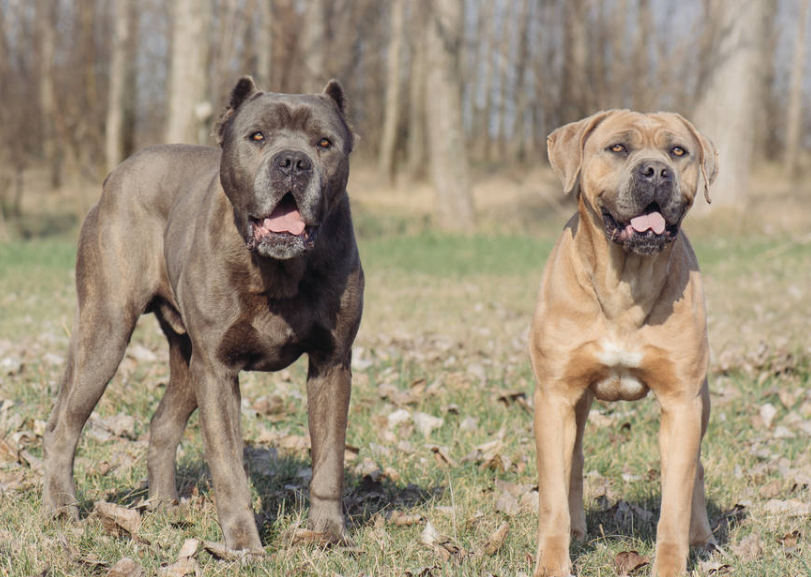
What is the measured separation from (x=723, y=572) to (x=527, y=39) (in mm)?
34291

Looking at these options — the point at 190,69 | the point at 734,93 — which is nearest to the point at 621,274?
the point at 190,69

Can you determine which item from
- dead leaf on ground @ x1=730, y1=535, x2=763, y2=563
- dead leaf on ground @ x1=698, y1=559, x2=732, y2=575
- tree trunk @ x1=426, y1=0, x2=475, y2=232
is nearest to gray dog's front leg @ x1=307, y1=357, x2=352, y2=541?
dead leaf on ground @ x1=698, y1=559, x2=732, y2=575

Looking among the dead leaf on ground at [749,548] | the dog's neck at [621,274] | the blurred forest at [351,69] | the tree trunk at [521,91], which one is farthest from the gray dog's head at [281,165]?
the tree trunk at [521,91]

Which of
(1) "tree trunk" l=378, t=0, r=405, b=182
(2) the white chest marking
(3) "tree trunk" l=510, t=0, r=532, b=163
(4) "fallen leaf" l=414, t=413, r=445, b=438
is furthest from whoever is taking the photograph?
(3) "tree trunk" l=510, t=0, r=532, b=163

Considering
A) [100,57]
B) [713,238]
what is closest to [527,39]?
[100,57]

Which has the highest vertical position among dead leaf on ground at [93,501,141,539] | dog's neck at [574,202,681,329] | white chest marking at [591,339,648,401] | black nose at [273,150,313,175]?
black nose at [273,150,313,175]

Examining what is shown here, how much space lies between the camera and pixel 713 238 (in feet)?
52.3

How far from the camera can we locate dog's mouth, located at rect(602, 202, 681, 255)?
3.46 m

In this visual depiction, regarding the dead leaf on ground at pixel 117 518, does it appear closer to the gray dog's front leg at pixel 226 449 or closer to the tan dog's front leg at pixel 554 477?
the gray dog's front leg at pixel 226 449

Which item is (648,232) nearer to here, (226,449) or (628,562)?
(628,562)

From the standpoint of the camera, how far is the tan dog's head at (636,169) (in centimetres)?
343

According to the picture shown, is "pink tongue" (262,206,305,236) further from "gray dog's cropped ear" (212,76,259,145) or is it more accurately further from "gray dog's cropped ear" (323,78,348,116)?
"gray dog's cropped ear" (323,78,348,116)

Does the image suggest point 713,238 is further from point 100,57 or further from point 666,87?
point 100,57

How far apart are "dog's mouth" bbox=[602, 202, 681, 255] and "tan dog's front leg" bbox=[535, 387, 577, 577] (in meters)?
0.65
